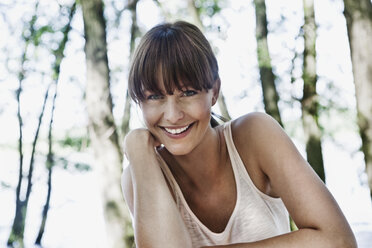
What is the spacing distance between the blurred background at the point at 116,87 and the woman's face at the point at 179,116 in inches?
132

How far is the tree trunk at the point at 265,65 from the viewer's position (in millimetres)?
6328

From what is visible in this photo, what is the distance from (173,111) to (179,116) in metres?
0.03

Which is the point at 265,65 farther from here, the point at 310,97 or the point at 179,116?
the point at 179,116

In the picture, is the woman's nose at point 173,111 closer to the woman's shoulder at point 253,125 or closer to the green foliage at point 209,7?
the woman's shoulder at point 253,125

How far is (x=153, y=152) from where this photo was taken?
6.60ft

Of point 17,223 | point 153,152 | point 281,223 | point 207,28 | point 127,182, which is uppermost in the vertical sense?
point 207,28

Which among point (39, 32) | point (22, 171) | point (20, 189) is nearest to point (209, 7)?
point (39, 32)

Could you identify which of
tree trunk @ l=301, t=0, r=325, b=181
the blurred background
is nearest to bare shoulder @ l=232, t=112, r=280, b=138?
the blurred background

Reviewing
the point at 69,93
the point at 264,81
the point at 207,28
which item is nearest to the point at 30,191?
the point at 69,93

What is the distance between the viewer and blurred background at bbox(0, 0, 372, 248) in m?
5.55

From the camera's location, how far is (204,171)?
2094mm

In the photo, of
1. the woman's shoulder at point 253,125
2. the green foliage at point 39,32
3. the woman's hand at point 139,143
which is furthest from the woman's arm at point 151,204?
the green foliage at point 39,32

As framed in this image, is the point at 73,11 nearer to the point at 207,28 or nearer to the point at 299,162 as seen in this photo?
the point at 207,28

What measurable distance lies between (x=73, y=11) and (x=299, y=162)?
8.92 m
